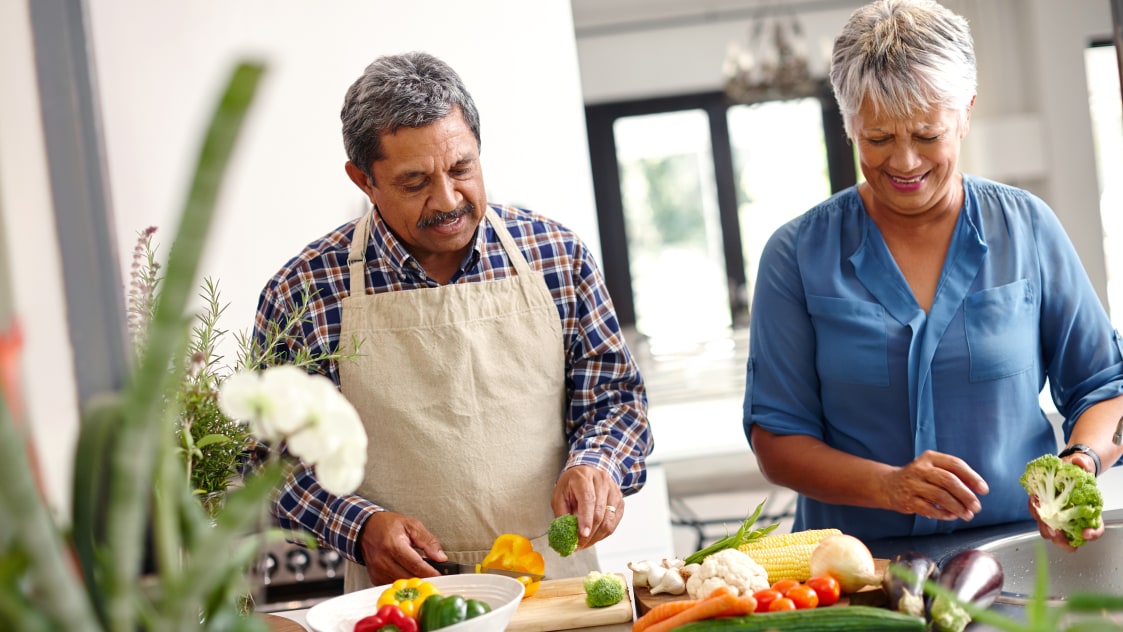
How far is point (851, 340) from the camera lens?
1.74m

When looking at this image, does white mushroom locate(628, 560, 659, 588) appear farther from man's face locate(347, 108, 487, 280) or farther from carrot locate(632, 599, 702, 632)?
man's face locate(347, 108, 487, 280)

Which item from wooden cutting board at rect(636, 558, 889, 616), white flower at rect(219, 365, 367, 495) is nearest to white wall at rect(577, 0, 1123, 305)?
wooden cutting board at rect(636, 558, 889, 616)

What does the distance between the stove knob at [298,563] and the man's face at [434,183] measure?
1.63 m

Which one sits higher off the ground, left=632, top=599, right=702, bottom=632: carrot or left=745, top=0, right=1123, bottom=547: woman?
left=745, top=0, right=1123, bottom=547: woman

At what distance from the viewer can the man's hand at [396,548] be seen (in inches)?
64.6

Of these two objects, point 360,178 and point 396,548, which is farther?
point 360,178

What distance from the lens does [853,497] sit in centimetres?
165

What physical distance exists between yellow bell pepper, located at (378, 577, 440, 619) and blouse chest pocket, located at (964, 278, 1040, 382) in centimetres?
94

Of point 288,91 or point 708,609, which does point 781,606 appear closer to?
point 708,609

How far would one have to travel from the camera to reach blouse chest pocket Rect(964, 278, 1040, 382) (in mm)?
1704

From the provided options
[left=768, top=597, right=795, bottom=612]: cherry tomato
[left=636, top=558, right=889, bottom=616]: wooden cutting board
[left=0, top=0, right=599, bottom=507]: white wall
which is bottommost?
[left=636, top=558, right=889, bottom=616]: wooden cutting board

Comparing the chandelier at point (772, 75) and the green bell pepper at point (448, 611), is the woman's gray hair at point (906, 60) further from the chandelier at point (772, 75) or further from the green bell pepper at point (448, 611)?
the chandelier at point (772, 75)

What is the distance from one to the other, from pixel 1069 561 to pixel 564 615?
2.59 ft

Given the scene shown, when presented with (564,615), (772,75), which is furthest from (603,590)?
(772,75)
